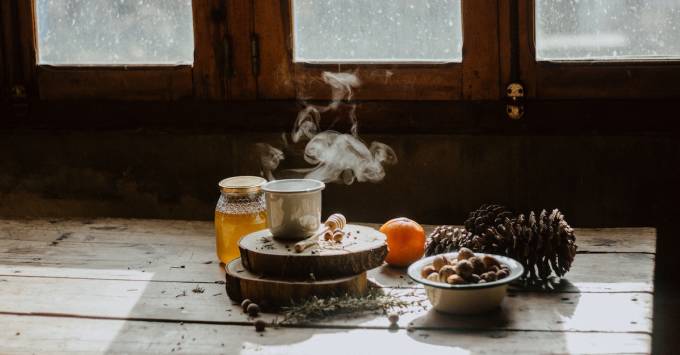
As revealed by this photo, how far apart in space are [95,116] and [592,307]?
1817mm

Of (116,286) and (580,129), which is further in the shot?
(580,129)


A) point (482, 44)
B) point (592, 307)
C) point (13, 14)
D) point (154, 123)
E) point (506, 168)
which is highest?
point (13, 14)

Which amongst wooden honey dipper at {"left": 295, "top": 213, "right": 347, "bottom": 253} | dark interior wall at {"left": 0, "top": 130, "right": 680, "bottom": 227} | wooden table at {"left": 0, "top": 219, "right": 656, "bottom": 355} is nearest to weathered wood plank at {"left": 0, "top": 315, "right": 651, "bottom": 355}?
wooden table at {"left": 0, "top": 219, "right": 656, "bottom": 355}

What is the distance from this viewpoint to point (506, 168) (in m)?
2.57

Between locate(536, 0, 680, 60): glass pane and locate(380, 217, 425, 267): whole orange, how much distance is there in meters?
0.83

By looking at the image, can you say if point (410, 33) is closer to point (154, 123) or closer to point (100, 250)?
point (154, 123)

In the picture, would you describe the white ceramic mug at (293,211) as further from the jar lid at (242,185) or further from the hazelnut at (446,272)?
the hazelnut at (446,272)

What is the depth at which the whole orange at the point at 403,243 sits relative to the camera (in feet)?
6.55

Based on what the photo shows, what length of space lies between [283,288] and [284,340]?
18 cm

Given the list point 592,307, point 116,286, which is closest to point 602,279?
point 592,307

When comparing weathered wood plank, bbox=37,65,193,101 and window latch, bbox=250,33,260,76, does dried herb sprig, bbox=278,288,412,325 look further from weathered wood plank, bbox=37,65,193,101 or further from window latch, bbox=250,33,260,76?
weathered wood plank, bbox=37,65,193,101

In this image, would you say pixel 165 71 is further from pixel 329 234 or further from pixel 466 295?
pixel 466 295


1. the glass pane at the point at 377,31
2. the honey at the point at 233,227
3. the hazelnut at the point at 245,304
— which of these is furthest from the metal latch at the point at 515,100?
the hazelnut at the point at 245,304

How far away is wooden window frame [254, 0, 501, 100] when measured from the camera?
8.24 ft
